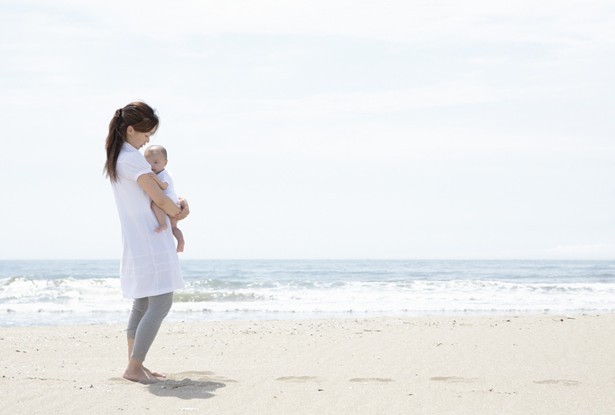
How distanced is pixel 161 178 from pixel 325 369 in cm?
207

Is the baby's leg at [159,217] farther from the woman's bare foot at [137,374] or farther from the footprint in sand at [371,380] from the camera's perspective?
the footprint in sand at [371,380]

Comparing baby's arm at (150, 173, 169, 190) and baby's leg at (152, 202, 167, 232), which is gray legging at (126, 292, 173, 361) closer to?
baby's leg at (152, 202, 167, 232)

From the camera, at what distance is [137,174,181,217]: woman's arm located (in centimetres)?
487

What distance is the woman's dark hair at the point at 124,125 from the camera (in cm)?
496

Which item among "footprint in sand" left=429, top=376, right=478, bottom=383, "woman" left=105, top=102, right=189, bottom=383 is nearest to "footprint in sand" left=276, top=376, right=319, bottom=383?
"footprint in sand" left=429, top=376, right=478, bottom=383

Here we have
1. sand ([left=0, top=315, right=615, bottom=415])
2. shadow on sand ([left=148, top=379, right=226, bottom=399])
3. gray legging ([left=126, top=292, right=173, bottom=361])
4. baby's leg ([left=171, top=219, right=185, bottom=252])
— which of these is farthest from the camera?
baby's leg ([left=171, top=219, right=185, bottom=252])

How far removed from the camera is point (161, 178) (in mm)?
5082

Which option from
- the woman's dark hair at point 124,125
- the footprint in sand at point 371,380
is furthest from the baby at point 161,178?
the footprint in sand at point 371,380

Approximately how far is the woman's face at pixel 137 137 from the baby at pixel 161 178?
0.09 meters

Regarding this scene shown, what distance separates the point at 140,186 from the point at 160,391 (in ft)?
4.25

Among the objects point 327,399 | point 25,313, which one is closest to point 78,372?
point 327,399

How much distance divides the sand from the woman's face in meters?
1.57

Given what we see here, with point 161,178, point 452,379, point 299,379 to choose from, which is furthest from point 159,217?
point 452,379

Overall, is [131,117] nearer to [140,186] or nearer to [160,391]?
[140,186]
